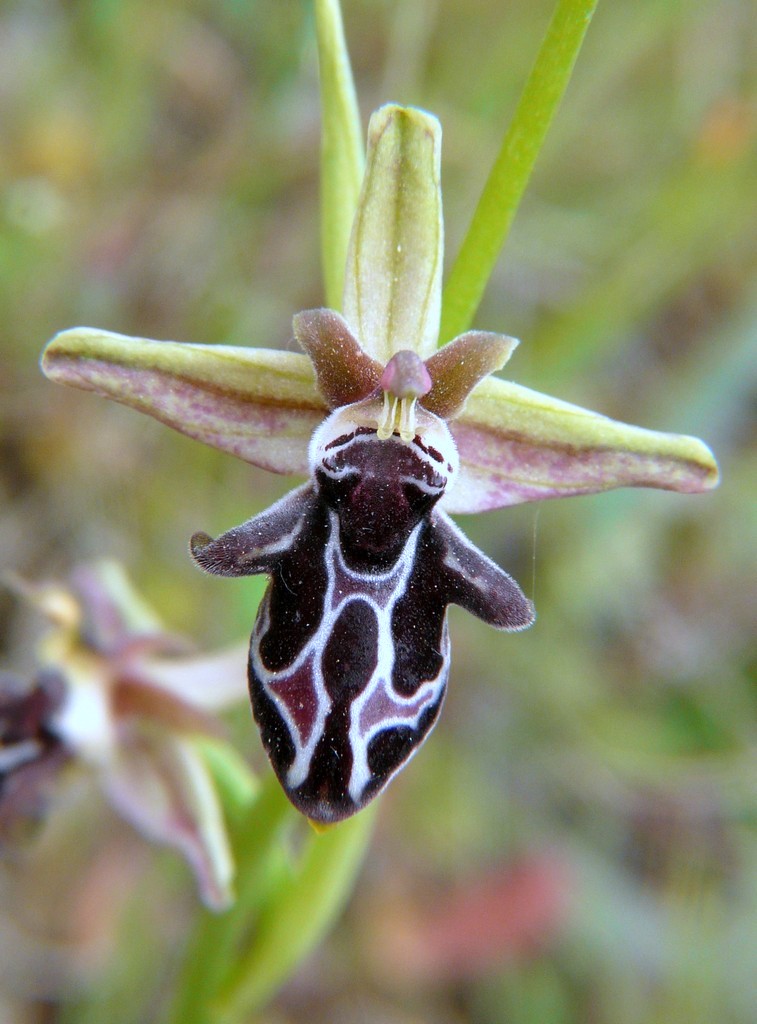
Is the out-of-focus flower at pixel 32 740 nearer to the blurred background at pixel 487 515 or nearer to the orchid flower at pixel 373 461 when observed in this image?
the orchid flower at pixel 373 461

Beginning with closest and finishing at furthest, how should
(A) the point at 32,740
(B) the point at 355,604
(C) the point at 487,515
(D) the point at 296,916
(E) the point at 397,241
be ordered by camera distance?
(B) the point at 355,604
(E) the point at 397,241
(D) the point at 296,916
(A) the point at 32,740
(C) the point at 487,515

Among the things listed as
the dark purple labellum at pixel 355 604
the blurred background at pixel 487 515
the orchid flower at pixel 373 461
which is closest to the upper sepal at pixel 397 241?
the orchid flower at pixel 373 461

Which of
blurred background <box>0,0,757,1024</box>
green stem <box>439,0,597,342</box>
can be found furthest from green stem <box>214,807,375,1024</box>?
blurred background <box>0,0,757,1024</box>

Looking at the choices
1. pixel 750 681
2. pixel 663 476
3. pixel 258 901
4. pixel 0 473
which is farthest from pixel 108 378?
pixel 750 681

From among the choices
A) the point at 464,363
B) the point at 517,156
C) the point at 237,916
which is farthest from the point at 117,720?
the point at 517,156

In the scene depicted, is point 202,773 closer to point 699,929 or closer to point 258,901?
point 258,901

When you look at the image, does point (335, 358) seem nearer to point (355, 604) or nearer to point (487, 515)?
point (355, 604)
